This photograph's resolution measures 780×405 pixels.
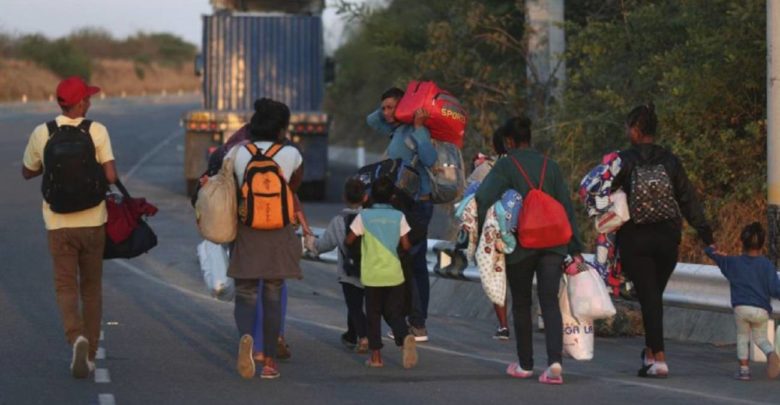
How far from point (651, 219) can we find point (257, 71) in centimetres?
1995

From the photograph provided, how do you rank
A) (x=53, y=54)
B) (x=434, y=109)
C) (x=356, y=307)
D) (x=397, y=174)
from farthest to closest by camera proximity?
(x=53, y=54), (x=434, y=109), (x=397, y=174), (x=356, y=307)

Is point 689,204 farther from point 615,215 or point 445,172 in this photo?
point 445,172

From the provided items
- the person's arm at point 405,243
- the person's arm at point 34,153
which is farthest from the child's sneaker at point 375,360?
the person's arm at point 34,153

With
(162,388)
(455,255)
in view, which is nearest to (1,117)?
(455,255)

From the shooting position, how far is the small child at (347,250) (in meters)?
11.1

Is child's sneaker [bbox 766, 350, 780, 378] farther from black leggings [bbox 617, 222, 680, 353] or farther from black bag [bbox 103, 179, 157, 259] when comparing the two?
black bag [bbox 103, 179, 157, 259]

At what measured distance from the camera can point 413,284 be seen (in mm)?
12086

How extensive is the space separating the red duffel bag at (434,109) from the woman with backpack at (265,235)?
6.33 ft

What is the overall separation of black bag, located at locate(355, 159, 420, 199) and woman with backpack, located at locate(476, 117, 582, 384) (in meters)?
1.38

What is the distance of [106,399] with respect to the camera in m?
9.24

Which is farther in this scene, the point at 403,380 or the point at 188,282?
the point at 188,282

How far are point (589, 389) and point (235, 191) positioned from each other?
98.4 inches

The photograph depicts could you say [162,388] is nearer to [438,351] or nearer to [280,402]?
[280,402]

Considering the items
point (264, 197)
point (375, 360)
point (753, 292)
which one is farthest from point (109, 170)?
point (753, 292)
